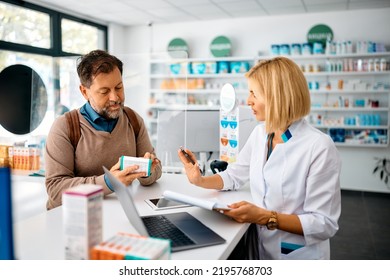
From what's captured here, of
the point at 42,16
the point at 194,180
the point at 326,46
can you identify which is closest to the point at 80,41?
the point at 42,16

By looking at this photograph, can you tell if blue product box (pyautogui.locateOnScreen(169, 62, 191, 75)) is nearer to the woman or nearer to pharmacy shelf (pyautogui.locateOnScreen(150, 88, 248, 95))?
pharmacy shelf (pyautogui.locateOnScreen(150, 88, 248, 95))

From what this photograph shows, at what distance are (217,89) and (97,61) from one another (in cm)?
500

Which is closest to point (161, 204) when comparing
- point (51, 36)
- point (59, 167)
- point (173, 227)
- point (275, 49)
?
point (173, 227)

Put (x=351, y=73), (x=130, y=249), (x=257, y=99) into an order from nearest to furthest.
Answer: (x=130, y=249) → (x=257, y=99) → (x=351, y=73)

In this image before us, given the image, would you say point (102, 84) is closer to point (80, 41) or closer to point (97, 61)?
point (97, 61)

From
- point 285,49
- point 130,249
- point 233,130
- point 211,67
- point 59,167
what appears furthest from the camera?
point 211,67

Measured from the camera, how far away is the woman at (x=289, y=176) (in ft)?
4.81

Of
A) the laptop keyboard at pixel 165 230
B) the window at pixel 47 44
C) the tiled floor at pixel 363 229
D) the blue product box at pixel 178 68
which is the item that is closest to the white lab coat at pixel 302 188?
the laptop keyboard at pixel 165 230

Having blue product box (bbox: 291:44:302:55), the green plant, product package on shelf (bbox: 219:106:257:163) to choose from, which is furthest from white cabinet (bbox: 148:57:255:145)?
product package on shelf (bbox: 219:106:257:163)

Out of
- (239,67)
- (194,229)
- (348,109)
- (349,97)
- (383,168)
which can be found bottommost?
(383,168)

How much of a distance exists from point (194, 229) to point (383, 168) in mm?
5654

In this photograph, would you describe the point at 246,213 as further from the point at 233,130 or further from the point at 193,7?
the point at 193,7

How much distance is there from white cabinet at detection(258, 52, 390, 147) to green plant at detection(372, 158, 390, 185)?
0.33m

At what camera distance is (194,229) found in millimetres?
1352
